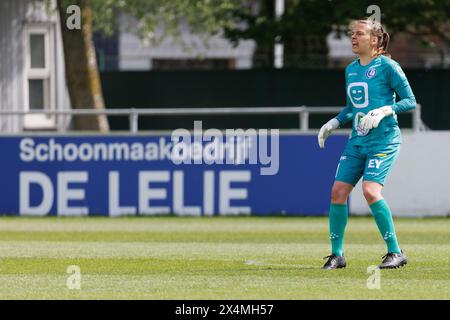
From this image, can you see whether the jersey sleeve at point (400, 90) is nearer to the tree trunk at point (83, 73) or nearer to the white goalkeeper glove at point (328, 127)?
the white goalkeeper glove at point (328, 127)

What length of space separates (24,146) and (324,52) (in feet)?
36.1

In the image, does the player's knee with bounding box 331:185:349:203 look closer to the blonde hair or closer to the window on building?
the blonde hair

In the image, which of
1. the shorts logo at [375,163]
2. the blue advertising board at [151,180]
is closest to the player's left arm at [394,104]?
the shorts logo at [375,163]

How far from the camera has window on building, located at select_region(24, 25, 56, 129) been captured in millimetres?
26547

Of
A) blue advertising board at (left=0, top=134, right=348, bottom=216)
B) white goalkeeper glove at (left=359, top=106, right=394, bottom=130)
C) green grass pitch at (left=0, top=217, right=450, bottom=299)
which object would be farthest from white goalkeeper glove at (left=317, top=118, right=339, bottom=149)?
blue advertising board at (left=0, top=134, right=348, bottom=216)

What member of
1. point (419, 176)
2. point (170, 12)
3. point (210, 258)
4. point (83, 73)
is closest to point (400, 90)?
point (210, 258)

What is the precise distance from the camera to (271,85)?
24812 millimetres

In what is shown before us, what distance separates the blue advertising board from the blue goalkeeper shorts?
813 centimetres

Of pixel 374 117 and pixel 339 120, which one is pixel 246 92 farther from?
pixel 374 117

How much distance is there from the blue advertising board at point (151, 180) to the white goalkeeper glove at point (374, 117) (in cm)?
844

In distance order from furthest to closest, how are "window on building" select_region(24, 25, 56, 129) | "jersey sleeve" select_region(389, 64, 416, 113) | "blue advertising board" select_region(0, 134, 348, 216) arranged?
1. "window on building" select_region(24, 25, 56, 129)
2. "blue advertising board" select_region(0, 134, 348, 216)
3. "jersey sleeve" select_region(389, 64, 416, 113)

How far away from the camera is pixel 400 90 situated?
10719 millimetres

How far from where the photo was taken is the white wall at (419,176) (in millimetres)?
19141

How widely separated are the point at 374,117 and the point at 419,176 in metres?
8.86
